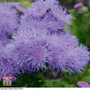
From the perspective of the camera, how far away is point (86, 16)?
5.07 ft

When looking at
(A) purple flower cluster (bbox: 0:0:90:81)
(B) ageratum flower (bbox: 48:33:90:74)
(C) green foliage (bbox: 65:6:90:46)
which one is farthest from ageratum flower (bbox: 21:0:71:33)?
(C) green foliage (bbox: 65:6:90:46)

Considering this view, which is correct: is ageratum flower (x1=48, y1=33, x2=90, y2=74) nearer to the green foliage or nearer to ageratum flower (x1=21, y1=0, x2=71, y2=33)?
ageratum flower (x1=21, y1=0, x2=71, y2=33)

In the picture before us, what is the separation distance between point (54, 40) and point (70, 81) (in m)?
0.69

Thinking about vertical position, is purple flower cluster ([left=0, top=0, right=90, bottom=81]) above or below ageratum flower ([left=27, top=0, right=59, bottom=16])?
below

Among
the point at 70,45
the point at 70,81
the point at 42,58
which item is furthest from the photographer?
the point at 70,81

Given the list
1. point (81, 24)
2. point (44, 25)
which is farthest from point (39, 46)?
point (81, 24)

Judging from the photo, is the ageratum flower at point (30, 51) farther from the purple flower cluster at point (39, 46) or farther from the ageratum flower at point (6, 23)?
the ageratum flower at point (6, 23)

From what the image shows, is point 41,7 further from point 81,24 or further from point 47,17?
point 81,24

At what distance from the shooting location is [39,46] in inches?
24.3

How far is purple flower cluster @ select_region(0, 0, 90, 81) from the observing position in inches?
24.3

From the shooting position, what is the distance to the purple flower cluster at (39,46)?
62 cm

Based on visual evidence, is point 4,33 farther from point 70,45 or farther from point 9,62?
point 70,45

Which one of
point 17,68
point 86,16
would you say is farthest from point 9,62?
point 86,16

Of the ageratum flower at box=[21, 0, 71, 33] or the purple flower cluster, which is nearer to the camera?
the purple flower cluster
